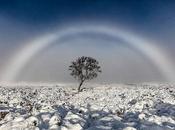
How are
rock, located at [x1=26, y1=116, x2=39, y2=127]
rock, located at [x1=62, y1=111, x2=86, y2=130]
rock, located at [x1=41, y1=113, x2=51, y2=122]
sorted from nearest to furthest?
rock, located at [x1=62, y1=111, x2=86, y2=130] → rock, located at [x1=26, y1=116, x2=39, y2=127] → rock, located at [x1=41, y1=113, x2=51, y2=122]

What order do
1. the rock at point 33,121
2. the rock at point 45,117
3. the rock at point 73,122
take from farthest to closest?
the rock at point 45,117 → the rock at point 33,121 → the rock at point 73,122

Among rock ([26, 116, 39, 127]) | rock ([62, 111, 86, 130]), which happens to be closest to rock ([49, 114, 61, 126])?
rock ([62, 111, 86, 130])

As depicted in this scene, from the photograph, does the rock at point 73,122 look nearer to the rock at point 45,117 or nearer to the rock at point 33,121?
the rock at point 45,117

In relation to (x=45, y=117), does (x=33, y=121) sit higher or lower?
lower

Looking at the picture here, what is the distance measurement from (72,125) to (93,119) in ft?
8.28

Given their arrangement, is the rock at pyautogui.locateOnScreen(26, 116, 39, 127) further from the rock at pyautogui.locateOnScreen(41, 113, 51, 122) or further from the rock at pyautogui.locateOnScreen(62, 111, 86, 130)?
the rock at pyautogui.locateOnScreen(62, 111, 86, 130)

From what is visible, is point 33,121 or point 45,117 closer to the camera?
point 33,121

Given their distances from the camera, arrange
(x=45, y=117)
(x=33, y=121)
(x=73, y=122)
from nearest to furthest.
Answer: (x=33, y=121) < (x=73, y=122) < (x=45, y=117)

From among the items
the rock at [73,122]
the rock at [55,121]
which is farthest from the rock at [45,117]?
the rock at [73,122]

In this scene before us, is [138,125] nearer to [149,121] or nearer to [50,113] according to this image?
[149,121]

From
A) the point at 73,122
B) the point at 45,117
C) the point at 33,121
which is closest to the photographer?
the point at 33,121

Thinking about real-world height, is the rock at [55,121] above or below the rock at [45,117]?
below

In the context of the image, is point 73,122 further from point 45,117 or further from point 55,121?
point 45,117

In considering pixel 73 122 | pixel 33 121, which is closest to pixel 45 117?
pixel 33 121
